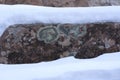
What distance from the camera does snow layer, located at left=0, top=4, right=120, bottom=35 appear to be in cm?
142

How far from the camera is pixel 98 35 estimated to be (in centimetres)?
151

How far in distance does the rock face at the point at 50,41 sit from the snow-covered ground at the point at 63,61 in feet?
0.12

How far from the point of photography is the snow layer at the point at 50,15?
1.42m

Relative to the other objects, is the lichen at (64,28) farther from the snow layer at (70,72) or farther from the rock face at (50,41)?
the snow layer at (70,72)

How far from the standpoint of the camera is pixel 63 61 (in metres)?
1.18

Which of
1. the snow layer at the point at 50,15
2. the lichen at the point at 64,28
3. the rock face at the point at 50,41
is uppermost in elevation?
the snow layer at the point at 50,15

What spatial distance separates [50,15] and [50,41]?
0.43ft

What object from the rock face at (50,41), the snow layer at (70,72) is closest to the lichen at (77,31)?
the rock face at (50,41)

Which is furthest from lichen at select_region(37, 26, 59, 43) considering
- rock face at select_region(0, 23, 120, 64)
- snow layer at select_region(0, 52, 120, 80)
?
snow layer at select_region(0, 52, 120, 80)

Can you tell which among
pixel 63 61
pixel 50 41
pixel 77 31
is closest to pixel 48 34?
pixel 50 41

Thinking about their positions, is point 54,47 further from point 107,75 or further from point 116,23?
point 107,75

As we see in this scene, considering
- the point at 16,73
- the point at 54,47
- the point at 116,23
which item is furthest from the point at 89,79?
the point at 116,23

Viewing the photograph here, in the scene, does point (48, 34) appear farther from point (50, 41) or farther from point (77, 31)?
point (77, 31)

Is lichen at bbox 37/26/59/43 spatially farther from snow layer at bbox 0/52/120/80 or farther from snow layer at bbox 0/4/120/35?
snow layer at bbox 0/52/120/80
